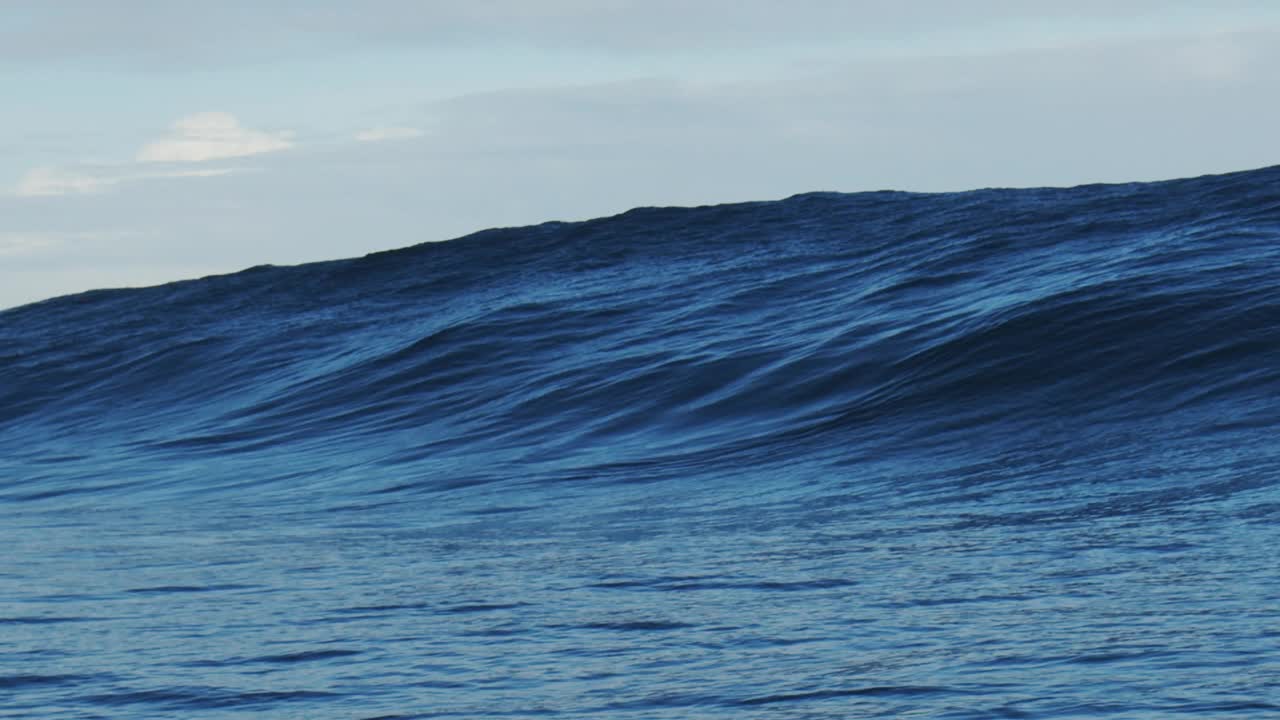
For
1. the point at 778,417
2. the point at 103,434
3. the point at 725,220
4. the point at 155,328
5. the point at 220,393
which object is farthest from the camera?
the point at 725,220

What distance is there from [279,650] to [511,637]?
0.74 meters

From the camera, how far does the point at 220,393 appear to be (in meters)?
17.3

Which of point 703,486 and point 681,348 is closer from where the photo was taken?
point 703,486

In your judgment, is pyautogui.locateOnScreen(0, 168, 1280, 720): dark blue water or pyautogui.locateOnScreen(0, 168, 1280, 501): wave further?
pyautogui.locateOnScreen(0, 168, 1280, 501): wave

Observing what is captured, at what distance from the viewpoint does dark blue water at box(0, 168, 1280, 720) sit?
458 centimetres

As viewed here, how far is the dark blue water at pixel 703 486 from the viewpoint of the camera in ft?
15.0

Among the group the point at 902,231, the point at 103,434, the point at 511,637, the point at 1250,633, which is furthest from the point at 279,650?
the point at 902,231

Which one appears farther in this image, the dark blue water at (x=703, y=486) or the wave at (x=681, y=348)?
the wave at (x=681, y=348)

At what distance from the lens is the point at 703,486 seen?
29.9 feet

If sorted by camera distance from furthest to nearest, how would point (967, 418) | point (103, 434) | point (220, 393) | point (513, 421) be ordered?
point (220, 393), point (103, 434), point (513, 421), point (967, 418)

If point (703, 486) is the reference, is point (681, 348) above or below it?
above

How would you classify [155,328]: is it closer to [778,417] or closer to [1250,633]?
[778,417]

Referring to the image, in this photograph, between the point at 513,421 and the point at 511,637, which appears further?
the point at 513,421

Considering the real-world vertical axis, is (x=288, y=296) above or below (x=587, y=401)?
above
